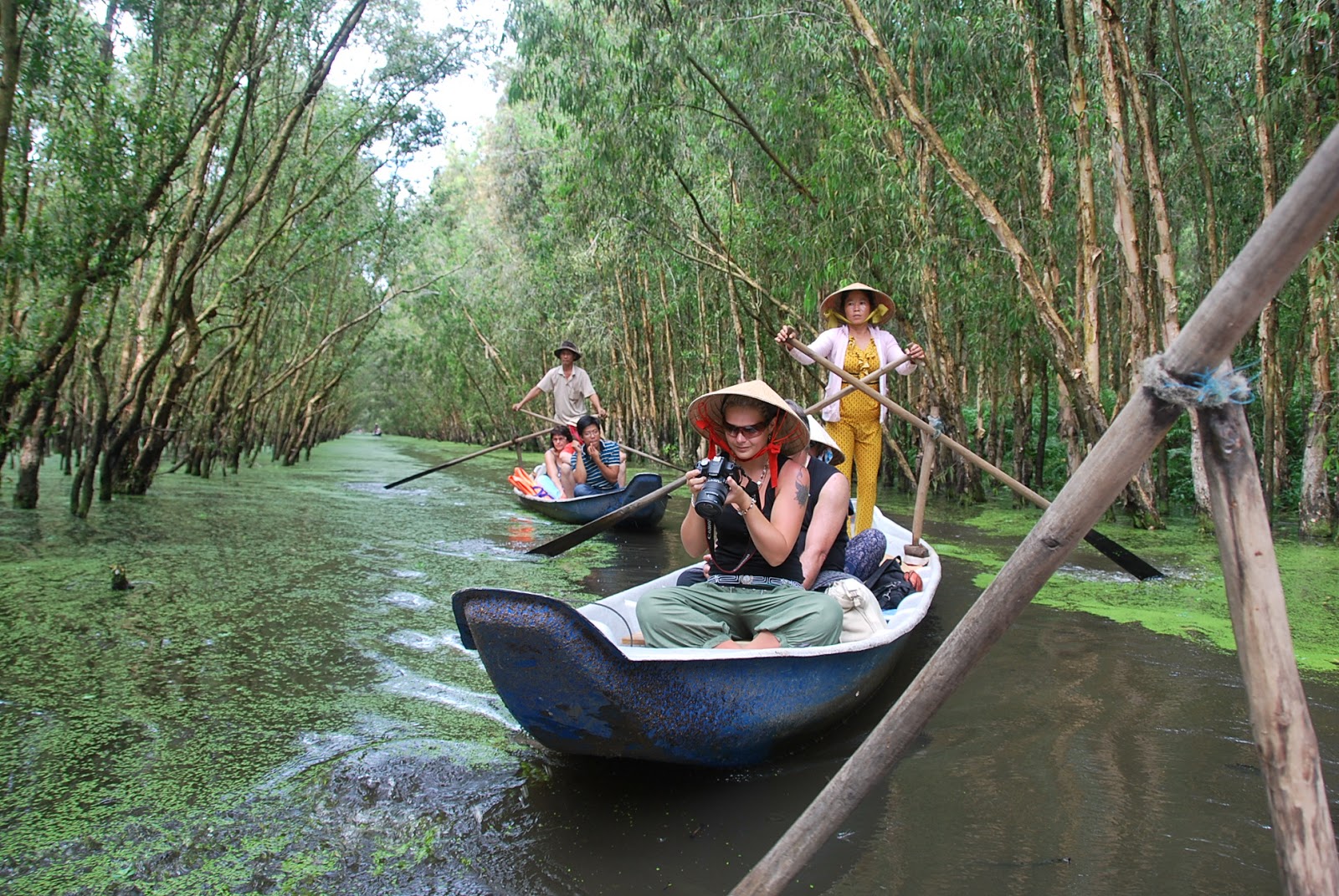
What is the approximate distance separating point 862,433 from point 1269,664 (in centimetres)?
465

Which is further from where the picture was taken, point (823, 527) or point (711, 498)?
point (823, 527)

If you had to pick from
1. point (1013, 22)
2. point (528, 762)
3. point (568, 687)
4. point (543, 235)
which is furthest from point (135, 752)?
point (543, 235)

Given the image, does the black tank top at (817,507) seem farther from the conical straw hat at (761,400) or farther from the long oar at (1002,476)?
the long oar at (1002,476)

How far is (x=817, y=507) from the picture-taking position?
3.69 m

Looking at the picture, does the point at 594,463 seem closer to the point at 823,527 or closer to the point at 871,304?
the point at 871,304

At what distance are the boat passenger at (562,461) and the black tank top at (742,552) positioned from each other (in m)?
6.70

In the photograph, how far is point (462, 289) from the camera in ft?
88.7

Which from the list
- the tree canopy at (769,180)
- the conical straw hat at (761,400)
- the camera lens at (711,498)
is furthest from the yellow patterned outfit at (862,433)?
the camera lens at (711,498)

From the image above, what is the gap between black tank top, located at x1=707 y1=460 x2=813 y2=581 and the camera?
11.7ft

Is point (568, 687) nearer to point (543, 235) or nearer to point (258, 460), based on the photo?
point (543, 235)

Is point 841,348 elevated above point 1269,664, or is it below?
above

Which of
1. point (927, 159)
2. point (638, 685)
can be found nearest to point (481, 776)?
point (638, 685)

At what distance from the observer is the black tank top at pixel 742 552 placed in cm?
356

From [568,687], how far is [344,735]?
1231 mm
